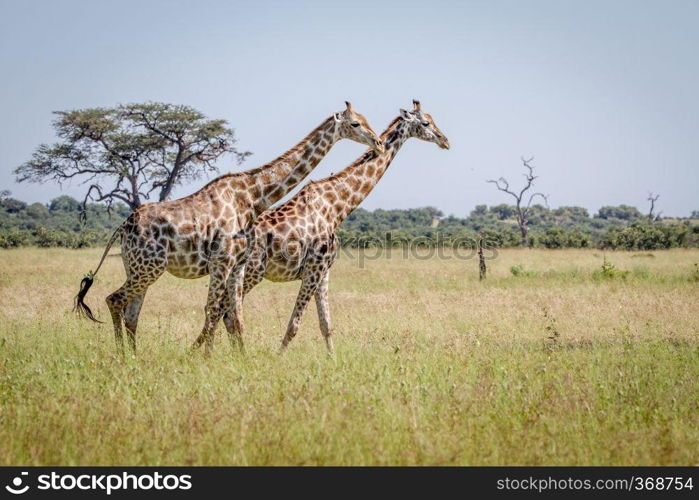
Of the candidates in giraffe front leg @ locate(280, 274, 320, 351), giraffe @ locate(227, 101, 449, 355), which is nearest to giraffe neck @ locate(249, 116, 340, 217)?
giraffe @ locate(227, 101, 449, 355)

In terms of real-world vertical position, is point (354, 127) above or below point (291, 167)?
above

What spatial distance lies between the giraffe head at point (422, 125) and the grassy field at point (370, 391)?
2.89m

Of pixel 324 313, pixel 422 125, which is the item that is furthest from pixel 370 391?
pixel 422 125

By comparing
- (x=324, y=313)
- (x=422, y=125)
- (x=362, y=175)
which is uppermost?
(x=422, y=125)

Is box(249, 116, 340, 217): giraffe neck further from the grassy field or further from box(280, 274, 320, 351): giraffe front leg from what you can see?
the grassy field

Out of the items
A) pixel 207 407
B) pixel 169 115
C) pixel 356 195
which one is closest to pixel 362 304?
pixel 356 195

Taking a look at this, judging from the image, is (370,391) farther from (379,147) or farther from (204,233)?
(379,147)

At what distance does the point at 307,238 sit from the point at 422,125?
7.95ft

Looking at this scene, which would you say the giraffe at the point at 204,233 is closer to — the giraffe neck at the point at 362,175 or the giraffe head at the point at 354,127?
the giraffe head at the point at 354,127

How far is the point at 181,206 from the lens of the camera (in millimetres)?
8922

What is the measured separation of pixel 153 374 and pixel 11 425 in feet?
6.11

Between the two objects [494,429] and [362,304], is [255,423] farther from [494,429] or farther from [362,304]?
[362,304]

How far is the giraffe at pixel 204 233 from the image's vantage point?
8.74 m

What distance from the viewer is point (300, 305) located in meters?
9.41
